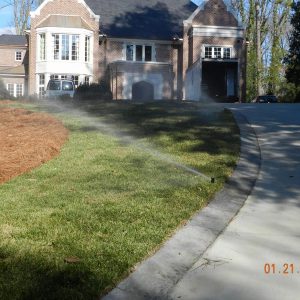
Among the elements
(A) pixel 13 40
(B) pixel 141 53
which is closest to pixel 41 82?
(B) pixel 141 53

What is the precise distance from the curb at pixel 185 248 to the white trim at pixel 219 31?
30.8m

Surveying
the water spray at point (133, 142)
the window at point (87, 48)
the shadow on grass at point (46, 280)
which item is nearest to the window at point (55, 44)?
the window at point (87, 48)

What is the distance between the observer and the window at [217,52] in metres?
37.2

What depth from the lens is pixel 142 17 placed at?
40.0m

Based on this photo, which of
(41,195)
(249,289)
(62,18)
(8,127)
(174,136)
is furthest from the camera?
(62,18)

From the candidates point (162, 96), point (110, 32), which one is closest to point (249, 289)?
point (162, 96)

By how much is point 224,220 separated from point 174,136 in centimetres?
541

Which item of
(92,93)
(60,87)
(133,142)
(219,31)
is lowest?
(133,142)

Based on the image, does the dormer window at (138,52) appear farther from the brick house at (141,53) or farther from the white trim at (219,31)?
the white trim at (219,31)

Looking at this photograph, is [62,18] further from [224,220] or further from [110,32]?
[224,220]

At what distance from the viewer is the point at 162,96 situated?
120 ft

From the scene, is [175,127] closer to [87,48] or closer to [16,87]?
[87,48]

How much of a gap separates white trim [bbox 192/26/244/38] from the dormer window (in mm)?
3637
